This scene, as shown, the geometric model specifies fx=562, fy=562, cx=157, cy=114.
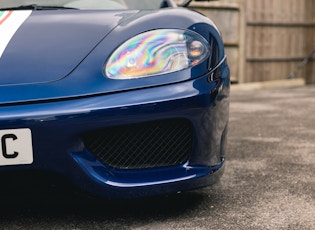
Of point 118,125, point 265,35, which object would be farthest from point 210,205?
point 265,35

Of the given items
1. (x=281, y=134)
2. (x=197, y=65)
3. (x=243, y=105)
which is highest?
(x=197, y=65)

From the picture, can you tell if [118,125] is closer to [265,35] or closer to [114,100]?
[114,100]

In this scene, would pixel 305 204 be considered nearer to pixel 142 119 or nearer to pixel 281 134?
pixel 142 119

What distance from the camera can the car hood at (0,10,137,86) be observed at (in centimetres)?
191

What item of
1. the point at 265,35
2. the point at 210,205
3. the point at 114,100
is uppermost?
the point at 114,100

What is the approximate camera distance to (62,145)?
1.81 meters

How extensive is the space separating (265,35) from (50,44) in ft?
26.3

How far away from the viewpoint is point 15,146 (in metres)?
1.77

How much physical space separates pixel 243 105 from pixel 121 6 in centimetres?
400

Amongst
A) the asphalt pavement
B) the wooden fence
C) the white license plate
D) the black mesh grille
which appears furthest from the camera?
the wooden fence

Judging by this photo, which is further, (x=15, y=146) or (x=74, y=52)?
(x=74, y=52)

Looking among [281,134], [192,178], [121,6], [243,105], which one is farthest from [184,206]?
[243,105]

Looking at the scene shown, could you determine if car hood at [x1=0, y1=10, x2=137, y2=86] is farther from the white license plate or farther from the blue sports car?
the white license plate

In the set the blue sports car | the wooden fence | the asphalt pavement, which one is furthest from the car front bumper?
the wooden fence
